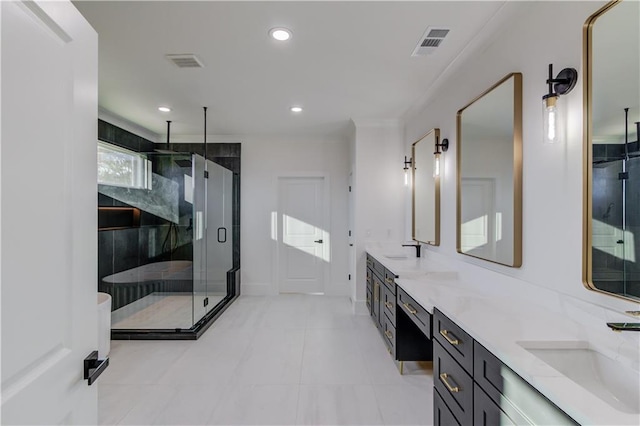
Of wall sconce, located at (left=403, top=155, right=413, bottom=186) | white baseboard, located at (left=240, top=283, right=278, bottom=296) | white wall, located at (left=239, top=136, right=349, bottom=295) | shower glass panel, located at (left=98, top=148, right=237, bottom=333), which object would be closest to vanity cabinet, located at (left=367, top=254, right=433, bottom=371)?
wall sconce, located at (left=403, top=155, right=413, bottom=186)

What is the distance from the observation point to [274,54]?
259 centimetres

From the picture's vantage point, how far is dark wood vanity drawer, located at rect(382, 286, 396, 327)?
2928 mm

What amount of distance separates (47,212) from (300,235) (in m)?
4.82

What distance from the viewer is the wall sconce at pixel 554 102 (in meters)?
1.60

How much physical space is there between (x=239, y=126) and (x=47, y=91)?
4.23 metres

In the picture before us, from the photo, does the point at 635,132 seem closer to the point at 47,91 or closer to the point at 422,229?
the point at 47,91

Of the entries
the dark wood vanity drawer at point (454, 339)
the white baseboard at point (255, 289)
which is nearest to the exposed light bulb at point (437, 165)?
the dark wood vanity drawer at point (454, 339)

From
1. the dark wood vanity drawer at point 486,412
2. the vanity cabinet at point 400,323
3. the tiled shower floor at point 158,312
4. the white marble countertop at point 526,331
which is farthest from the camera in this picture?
the tiled shower floor at point 158,312

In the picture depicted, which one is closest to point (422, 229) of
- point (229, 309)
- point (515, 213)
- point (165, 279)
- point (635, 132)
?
point (515, 213)

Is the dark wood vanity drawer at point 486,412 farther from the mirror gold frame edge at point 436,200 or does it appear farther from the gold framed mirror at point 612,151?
the mirror gold frame edge at point 436,200

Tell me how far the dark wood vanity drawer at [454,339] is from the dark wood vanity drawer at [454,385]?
4 centimetres

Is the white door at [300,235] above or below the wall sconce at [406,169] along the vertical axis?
below

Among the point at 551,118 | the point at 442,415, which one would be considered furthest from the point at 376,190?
the point at 442,415

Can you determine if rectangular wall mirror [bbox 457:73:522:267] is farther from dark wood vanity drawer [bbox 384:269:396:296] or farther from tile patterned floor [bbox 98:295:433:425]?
tile patterned floor [bbox 98:295:433:425]
